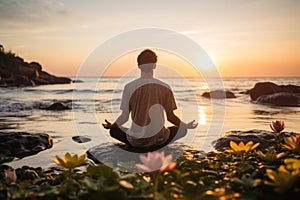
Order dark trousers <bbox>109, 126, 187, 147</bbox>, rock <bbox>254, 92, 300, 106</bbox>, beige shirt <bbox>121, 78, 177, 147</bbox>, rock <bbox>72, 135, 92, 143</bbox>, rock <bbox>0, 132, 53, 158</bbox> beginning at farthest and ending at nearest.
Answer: rock <bbox>254, 92, 300, 106</bbox>
rock <bbox>72, 135, 92, 143</bbox>
dark trousers <bbox>109, 126, 187, 147</bbox>
rock <bbox>0, 132, 53, 158</bbox>
beige shirt <bbox>121, 78, 177, 147</bbox>

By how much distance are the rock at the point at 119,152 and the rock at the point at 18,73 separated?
79.5 ft

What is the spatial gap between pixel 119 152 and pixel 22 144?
1.58m

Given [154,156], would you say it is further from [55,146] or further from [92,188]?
[55,146]

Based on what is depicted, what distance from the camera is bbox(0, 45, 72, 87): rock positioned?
28.0 m

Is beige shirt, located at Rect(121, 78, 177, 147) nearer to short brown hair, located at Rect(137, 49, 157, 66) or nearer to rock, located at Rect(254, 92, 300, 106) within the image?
short brown hair, located at Rect(137, 49, 157, 66)

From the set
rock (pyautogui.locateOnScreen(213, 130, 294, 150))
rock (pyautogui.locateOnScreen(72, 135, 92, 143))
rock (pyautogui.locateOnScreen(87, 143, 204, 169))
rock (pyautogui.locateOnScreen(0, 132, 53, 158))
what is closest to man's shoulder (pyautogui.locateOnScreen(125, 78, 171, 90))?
rock (pyautogui.locateOnScreen(87, 143, 204, 169))

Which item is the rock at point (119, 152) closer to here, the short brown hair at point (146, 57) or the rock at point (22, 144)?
the rock at point (22, 144)

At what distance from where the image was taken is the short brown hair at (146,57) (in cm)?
434

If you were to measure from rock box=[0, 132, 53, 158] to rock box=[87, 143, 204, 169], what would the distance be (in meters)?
0.92

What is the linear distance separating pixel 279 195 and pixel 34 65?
38.8m

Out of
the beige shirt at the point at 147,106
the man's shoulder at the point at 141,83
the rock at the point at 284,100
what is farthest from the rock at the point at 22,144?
the rock at the point at 284,100

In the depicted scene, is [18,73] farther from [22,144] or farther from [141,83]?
[141,83]

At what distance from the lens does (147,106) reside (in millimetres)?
4473

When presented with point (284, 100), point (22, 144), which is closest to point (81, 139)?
point (22, 144)
